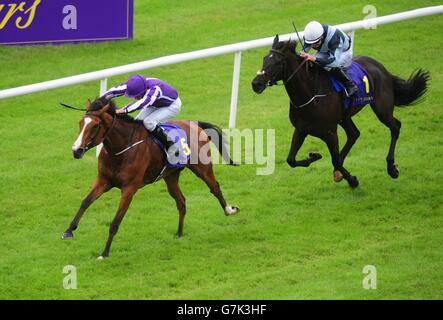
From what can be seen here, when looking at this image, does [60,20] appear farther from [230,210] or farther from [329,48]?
[230,210]

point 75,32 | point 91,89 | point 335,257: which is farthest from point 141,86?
point 75,32

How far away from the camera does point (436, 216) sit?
10602 millimetres

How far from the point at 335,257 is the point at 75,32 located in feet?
21.8

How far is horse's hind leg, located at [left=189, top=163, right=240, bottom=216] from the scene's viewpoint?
10.2 meters

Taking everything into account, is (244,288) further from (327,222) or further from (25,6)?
(25,6)

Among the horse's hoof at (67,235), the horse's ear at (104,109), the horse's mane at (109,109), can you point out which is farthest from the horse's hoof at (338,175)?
the horse's hoof at (67,235)

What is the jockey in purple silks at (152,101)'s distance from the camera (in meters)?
9.61

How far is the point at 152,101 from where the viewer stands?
965cm

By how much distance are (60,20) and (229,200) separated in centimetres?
471

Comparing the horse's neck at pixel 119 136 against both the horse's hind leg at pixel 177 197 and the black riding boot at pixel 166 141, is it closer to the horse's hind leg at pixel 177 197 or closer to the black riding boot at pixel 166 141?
the black riding boot at pixel 166 141

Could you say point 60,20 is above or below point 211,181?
above

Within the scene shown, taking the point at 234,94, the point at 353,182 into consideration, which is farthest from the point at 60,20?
the point at 353,182

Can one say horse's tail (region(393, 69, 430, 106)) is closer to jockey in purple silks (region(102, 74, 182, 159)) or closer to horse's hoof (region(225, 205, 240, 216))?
horse's hoof (region(225, 205, 240, 216))
